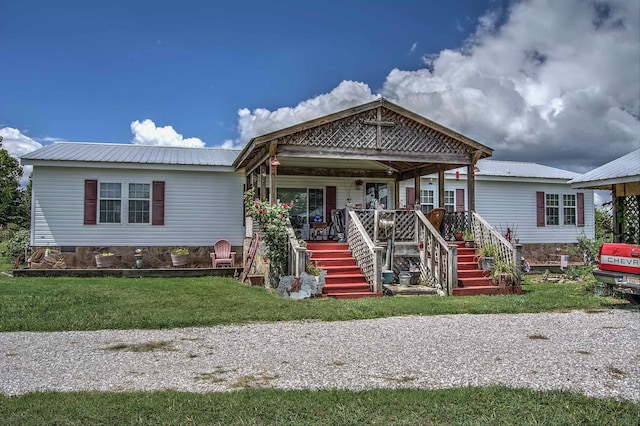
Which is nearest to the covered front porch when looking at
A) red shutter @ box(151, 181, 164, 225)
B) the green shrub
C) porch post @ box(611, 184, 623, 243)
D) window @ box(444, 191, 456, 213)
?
porch post @ box(611, 184, 623, 243)

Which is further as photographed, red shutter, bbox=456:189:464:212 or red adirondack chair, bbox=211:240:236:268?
red shutter, bbox=456:189:464:212

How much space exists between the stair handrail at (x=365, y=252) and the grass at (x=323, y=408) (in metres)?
5.93

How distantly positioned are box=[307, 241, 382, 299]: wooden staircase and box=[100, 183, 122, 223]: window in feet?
21.4

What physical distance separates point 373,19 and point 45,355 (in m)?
10.5

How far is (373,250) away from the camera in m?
10.3

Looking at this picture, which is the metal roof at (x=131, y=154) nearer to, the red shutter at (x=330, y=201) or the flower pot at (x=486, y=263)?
the red shutter at (x=330, y=201)

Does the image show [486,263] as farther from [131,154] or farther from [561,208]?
[131,154]

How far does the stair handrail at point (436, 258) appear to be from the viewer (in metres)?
10.8

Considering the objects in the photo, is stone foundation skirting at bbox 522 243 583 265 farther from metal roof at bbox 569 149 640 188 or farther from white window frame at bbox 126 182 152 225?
white window frame at bbox 126 182 152 225

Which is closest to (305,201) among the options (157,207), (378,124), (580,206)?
(157,207)

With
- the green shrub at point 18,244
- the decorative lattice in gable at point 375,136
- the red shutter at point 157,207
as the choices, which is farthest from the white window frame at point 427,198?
the green shrub at point 18,244

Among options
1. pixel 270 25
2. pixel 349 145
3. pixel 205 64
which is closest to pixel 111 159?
pixel 205 64

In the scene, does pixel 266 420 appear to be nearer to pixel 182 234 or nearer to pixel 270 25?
pixel 270 25

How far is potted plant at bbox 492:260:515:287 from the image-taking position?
35.8 feet
